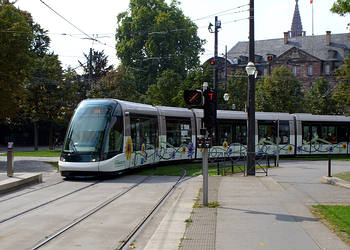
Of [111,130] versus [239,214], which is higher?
[111,130]

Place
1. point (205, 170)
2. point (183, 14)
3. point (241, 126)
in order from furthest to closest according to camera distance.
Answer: point (183, 14) → point (241, 126) → point (205, 170)

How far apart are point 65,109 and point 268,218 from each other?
104ft

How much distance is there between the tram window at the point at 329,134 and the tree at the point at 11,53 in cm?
1953

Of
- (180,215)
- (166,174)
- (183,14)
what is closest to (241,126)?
(166,174)

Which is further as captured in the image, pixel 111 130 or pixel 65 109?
pixel 65 109

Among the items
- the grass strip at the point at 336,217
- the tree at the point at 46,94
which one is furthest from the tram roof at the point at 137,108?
the tree at the point at 46,94

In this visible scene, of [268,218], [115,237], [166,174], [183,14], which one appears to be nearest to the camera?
[115,237]

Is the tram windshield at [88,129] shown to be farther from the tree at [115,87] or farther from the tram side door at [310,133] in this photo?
the tree at [115,87]

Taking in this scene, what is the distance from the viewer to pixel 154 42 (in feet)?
184

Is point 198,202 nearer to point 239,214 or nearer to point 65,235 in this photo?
point 239,214

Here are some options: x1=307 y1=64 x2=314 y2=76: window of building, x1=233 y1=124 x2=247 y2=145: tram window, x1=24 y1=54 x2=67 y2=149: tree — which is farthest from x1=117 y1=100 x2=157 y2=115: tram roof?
x1=307 y1=64 x2=314 y2=76: window of building

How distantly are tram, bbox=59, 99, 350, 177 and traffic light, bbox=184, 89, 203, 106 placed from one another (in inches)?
260

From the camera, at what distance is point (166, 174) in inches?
723

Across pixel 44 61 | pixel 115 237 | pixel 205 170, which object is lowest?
pixel 115 237
